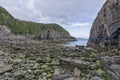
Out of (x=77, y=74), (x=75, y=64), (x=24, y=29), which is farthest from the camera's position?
(x=24, y=29)

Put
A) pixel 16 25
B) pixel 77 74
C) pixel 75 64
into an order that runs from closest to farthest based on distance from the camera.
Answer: pixel 77 74 → pixel 75 64 → pixel 16 25

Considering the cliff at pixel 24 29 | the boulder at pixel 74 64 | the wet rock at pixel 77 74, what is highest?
the cliff at pixel 24 29

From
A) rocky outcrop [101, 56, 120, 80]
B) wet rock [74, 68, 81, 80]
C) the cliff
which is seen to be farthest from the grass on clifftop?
rocky outcrop [101, 56, 120, 80]

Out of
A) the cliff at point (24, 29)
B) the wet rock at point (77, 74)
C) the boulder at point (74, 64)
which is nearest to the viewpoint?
the wet rock at point (77, 74)

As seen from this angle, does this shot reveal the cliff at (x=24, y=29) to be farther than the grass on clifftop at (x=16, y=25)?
No

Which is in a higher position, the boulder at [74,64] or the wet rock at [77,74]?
the boulder at [74,64]

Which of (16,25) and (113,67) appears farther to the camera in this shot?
(16,25)

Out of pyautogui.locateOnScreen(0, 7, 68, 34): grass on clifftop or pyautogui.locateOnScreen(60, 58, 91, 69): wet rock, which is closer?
pyautogui.locateOnScreen(60, 58, 91, 69): wet rock

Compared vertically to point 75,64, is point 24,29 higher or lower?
higher

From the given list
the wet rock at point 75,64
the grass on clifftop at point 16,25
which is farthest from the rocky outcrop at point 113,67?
the grass on clifftop at point 16,25

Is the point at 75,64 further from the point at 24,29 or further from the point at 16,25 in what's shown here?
the point at 24,29

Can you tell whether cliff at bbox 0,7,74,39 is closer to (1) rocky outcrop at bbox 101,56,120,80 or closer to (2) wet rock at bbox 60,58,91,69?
(2) wet rock at bbox 60,58,91,69

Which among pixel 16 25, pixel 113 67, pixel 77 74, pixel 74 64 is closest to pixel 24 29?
pixel 16 25

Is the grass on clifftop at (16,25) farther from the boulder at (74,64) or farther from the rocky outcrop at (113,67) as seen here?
the rocky outcrop at (113,67)
